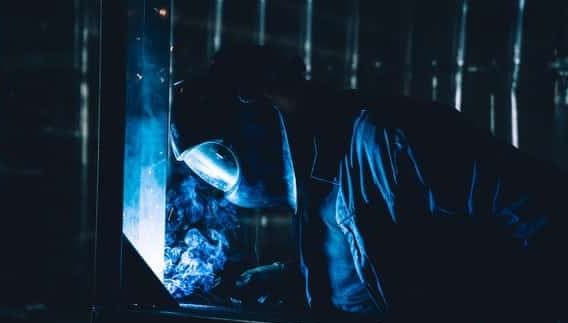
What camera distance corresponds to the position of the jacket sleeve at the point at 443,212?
5.31 feet

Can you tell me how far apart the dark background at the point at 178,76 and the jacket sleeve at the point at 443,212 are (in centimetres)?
210

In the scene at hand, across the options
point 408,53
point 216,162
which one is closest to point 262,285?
point 216,162

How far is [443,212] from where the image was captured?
1.64m

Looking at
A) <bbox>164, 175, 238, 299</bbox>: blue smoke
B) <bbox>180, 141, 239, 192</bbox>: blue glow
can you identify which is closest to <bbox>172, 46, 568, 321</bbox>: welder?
<bbox>180, 141, 239, 192</bbox>: blue glow

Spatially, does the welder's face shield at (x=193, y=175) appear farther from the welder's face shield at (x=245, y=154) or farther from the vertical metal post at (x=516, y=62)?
the vertical metal post at (x=516, y=62)

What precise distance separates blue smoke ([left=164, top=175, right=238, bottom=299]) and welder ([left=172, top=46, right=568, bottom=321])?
40 centimetres

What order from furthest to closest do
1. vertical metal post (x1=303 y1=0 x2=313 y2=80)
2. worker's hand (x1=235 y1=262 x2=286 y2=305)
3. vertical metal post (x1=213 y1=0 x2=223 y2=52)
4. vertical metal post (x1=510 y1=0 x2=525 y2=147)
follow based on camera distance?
vertical metal post (x1=213 y1=0 x2=223 y2=52)
vertical metal post (x1=303 y1=0 x2=313 y2=80)
vertical metal post (x1=510 y1=0 x2=525 y2=147)
worker's hand (x1=235 y1=262 x2=286 y2=305)

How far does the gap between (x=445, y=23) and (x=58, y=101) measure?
3594 millimetres

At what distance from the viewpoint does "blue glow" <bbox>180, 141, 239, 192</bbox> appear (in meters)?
2.04

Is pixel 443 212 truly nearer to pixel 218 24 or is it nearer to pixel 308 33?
pixel 308 33

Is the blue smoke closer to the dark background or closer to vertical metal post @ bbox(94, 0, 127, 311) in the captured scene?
vertical metal post @ bbox(94, 0, 127, 311)

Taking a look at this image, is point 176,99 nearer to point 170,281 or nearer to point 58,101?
point 170,281

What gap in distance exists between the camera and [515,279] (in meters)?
1.64

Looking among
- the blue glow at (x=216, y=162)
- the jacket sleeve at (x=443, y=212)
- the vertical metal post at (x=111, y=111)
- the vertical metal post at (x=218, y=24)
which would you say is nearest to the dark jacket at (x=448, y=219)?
the jacket sleeve at (x=443, y=212)
